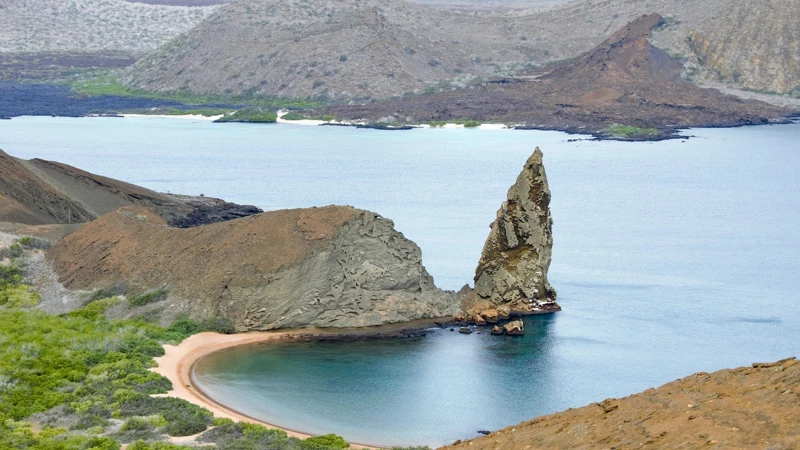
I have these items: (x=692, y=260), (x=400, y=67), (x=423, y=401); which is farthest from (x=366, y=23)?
(x=423, y=401)

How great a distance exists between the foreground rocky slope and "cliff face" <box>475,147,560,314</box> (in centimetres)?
2119

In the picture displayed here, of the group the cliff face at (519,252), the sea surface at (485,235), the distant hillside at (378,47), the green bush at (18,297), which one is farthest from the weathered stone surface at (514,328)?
the distant hillside at (378,47)

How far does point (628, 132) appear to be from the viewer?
134 m

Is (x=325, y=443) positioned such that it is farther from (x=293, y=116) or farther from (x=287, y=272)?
(x=293, y=116)

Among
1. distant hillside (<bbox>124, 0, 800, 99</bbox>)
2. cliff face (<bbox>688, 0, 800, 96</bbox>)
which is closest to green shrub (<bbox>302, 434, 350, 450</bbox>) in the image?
distant hillside (<bbox>124, 0, 800, 99</bbox>)

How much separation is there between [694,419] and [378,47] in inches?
5792

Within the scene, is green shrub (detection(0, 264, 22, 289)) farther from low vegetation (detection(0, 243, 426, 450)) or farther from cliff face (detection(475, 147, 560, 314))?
cliff face (detection(475, 147, 560, 314))

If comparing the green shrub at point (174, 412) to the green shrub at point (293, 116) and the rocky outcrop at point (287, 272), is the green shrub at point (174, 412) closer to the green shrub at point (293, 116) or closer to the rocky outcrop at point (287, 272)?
the rocky outcrop at point (287, 272)

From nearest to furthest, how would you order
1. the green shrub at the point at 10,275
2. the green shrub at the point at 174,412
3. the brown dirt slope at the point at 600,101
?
the green shrub at the point at 174,412
the green shrub at the point at 10,275
the brown dirt slope at the point at 600,101

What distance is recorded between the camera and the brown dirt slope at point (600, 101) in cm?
14225

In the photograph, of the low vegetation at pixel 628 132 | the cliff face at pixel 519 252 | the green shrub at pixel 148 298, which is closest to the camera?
the green shrub at pixel 148 298

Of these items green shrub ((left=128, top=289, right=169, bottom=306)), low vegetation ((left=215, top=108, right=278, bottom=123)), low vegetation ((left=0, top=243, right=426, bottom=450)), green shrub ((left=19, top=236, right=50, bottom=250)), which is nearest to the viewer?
low vegetation ((left=0, top=243, right=426, bottom=450))

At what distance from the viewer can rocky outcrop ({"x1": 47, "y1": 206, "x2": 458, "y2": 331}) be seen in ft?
153

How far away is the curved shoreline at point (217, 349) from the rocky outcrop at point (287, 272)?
1.66ft
